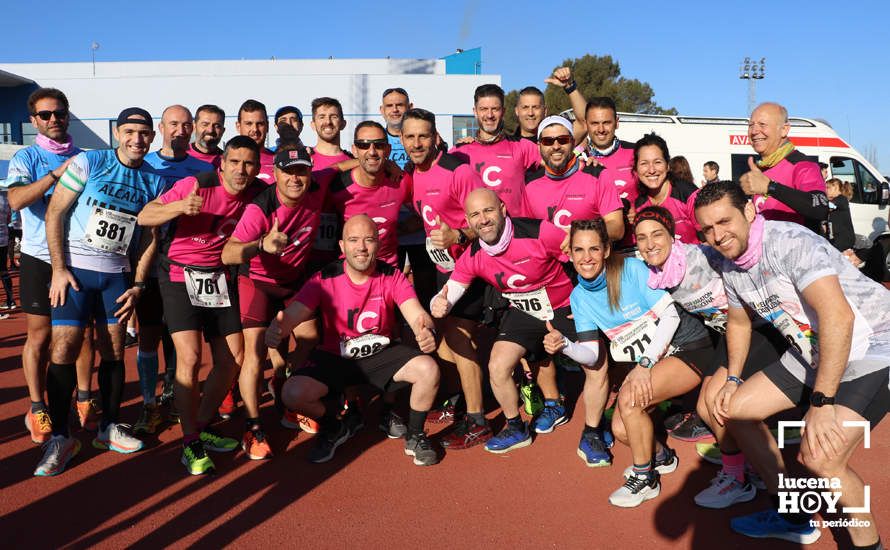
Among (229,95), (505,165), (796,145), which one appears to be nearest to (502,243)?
(505,165)

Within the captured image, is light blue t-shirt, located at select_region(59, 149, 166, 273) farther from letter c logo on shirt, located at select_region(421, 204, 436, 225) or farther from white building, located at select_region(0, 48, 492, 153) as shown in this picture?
white building, located at select_region(0, 48, 492, 153)

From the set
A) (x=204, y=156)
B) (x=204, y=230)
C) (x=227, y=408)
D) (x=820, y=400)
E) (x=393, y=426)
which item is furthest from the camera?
(x=204, y=156)

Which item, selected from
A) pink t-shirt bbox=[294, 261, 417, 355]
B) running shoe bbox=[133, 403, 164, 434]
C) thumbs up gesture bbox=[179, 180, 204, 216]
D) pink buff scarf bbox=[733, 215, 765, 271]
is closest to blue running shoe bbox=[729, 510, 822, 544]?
pink buff scarf bbox=[733, 215, 765, 271]

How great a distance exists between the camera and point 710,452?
4.35 meters

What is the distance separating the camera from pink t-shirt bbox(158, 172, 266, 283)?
14.4 feet

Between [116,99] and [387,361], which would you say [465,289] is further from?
[116,99]

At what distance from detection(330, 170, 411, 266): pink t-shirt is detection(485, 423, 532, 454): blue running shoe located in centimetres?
157

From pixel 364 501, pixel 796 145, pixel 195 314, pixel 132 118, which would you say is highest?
pixel 796 145

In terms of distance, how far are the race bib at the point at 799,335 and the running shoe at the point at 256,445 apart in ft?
11.0

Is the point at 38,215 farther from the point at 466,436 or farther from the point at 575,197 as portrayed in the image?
the point at 575,197

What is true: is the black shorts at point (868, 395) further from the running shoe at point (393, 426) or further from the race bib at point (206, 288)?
the race bib at point (206, 288)

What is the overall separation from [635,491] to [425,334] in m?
1.59

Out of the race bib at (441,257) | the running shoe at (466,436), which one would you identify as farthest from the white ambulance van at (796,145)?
the running shoe at (466,436)

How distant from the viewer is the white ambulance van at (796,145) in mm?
13648
